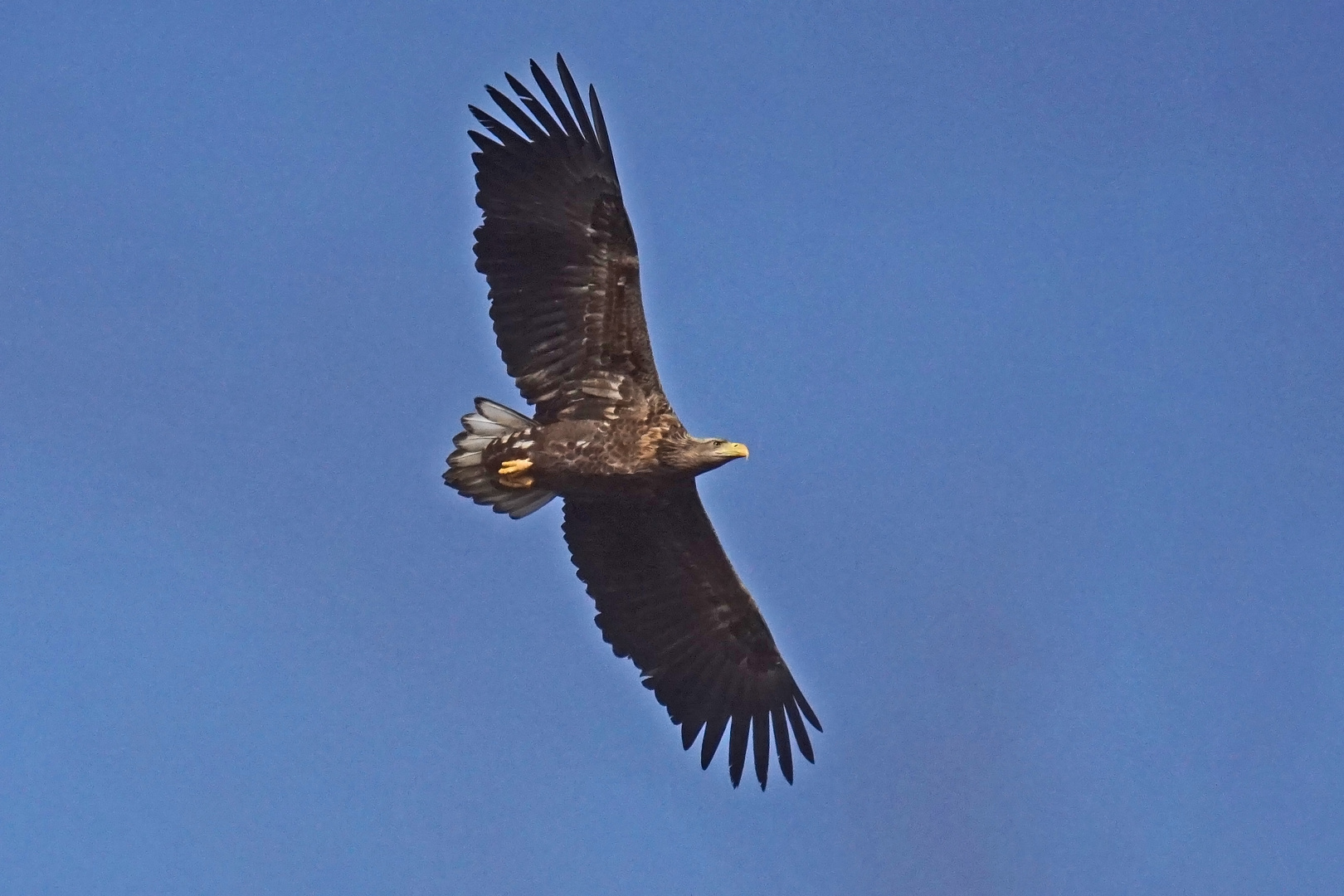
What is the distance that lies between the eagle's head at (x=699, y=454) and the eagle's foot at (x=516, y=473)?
3.46 ft

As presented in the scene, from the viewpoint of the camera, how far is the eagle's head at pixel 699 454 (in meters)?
16.0

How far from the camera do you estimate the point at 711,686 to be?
17.6 metres

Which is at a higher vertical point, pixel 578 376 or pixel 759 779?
pixel 578 376

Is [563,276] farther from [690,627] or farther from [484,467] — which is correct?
[690,627]

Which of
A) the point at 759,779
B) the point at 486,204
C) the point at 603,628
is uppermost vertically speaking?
the point at 486,204

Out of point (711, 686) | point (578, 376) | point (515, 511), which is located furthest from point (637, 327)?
point (711, 686)

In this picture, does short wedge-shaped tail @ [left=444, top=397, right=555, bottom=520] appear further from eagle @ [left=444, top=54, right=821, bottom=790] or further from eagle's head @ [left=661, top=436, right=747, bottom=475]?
eagle's head @ [left=661, top=436, right=747, bottom=475]

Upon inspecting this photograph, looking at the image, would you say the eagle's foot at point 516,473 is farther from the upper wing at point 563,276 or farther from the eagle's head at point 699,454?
the eagle's head at point 699,454

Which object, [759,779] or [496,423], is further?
[759,779]

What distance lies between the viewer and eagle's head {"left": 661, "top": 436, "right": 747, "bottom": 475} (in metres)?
16.0

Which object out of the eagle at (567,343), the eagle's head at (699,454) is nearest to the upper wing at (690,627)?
the eagle at (567,343)

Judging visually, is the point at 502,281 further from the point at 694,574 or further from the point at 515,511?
the point at 694,574

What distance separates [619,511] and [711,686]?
181 centimetres

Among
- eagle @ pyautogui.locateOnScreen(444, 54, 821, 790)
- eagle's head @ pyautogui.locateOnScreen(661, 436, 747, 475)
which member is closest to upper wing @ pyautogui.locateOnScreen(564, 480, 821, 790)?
eagle @ pyautogui.locateOnScreen(444, 54, 821, 790)
